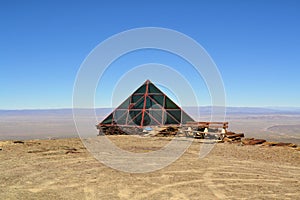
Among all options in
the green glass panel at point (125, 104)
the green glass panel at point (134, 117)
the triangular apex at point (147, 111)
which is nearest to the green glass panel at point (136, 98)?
the triangular apex at point (147, 111)

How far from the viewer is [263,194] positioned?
9.73 metres

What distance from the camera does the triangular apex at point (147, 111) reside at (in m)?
27.5

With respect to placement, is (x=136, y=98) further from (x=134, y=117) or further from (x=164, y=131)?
(x=164, y=131)

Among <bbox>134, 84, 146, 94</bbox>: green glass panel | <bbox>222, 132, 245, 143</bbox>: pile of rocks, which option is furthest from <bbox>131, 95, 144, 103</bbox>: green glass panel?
<bbox>222, 132, 245, 143</bbox>: pile of rocks

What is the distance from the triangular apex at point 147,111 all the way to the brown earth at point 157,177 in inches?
382

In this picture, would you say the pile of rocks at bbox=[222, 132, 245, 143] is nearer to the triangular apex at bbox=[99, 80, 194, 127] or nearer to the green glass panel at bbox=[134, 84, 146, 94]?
the triangular apex at bbox=[99, 80, 194, 127]

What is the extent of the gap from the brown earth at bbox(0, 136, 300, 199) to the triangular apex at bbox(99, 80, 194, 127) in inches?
382

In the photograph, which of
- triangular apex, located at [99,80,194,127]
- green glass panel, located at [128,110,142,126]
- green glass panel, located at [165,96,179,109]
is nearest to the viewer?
green glass panel, located at [128,110,142,126]

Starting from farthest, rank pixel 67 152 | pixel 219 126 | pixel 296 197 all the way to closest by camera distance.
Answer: pixel 219 126 < pixel 67 152 < pixel 296 197

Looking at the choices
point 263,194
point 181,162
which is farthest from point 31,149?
point 263,194

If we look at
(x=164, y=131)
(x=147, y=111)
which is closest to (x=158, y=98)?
(x=147, y=111)

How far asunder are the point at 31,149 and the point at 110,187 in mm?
9599

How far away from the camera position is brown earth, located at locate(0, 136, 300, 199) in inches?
383

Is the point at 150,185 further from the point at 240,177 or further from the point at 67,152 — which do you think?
the point at 67,152
